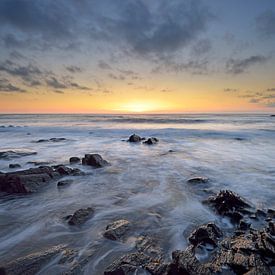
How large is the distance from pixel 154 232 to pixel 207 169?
5107 millimetres

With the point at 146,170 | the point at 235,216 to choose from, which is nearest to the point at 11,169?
the point at 146,170

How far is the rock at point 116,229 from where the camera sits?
377 cm

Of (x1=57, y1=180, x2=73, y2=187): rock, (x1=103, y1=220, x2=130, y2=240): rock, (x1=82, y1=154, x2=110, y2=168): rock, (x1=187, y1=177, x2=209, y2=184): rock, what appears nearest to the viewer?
(x1=103, y1=220, x2=130, y2=240): rock

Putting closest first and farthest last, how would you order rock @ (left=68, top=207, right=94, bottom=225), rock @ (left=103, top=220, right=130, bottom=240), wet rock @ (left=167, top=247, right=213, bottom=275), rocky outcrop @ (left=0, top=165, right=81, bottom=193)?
wet rock @ (left=167, top=247, right=213, bottom=275) → rock @ (left=103, top=220, right=130, bottom=240) → rock @ (left=68, top=207, right=94, bottom=225) → rocky outcrop @ (left=0, top=165, right=81, bottom=193)

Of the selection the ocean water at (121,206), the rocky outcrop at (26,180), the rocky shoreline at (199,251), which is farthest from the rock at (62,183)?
the rocky shoreline at (199,251)

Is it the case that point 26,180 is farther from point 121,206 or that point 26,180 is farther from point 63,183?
point 121,206

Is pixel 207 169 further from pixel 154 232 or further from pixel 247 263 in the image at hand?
pixel 247 263

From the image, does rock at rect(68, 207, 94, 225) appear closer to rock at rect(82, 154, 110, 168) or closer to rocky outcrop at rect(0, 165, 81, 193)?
rocky outcrop at rect(0, 165, 81, 193)

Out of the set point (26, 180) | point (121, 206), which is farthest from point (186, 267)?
point (26, 180)

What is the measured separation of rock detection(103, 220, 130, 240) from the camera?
12.4 ft

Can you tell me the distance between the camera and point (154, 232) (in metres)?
3.95

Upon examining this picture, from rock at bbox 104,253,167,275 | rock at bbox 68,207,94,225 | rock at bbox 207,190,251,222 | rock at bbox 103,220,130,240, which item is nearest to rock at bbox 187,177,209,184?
rock at bbox 207,190,251,222

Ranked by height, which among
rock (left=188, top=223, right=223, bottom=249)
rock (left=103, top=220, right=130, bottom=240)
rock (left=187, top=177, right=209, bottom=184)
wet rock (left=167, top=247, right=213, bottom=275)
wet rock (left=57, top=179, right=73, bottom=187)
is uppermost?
wet rock (left=167, top=247, right=213, bottom=275)

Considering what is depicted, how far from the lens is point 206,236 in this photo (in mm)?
3543
